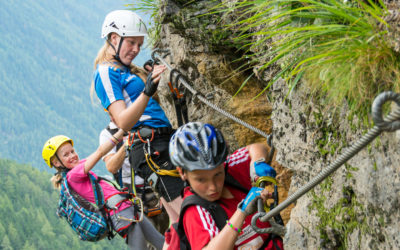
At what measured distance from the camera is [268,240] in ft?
10.2

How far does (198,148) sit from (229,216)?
0.52m

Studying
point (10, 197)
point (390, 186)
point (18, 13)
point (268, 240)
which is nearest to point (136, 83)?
point (268, 240)

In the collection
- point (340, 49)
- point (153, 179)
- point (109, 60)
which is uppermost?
point (109, 60)

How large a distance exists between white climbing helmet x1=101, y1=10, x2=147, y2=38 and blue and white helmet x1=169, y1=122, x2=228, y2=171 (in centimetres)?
210

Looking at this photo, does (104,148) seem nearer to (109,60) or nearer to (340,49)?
(109,60)

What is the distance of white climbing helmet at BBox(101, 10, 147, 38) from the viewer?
4.89 meters

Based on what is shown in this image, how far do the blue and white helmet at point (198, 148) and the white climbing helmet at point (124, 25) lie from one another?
210 cm

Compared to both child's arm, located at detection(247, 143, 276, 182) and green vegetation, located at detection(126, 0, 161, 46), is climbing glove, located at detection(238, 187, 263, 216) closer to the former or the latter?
child's arm, located at detection(247, 143, 276, 182)

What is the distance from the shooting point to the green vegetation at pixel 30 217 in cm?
6612

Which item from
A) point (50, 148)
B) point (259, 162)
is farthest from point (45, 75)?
point (259, 162)

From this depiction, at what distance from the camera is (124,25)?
495cm

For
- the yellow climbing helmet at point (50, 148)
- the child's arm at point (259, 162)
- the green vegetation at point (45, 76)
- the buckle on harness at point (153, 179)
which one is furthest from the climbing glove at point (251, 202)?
the green vegetation at point (45, 76)

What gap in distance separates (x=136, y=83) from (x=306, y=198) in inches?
92.4

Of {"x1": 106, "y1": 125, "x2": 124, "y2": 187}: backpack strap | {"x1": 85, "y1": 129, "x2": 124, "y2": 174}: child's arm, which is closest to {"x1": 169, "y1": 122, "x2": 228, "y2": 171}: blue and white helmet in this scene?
{"x1": 85, "y1": 129, "x2": 124, "y2": 174}: child's arm
